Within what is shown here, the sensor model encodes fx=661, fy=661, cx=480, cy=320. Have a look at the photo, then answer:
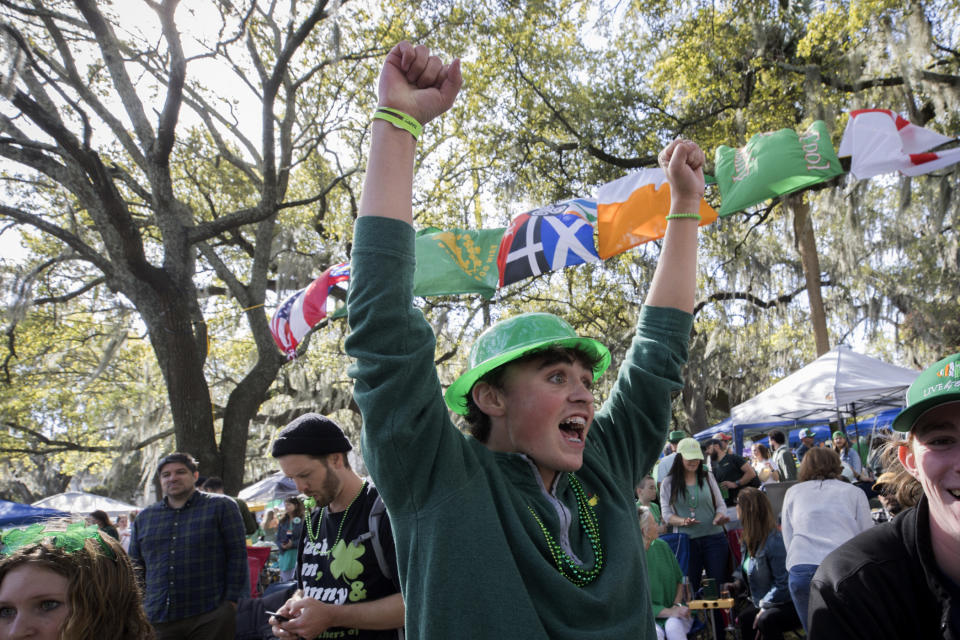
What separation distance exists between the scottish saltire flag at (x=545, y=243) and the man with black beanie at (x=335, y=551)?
358 cm

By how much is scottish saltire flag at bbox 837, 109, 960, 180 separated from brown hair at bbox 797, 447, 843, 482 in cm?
284

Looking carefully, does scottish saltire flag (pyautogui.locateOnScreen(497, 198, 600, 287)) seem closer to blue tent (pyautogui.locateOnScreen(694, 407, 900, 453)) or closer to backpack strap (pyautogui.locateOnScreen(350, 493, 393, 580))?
blue tent (pyautogui.locateOnScreen(694, 407, 900, 453))

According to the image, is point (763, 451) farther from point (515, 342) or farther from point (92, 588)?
point (92, 588)

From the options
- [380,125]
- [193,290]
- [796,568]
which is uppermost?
[193,290]

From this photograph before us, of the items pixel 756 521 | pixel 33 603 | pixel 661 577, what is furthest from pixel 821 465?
A: pixel 33 603

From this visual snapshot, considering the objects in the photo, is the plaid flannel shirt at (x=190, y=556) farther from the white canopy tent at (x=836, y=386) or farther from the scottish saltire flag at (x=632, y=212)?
the white canopy tent at (x=836, y=386)

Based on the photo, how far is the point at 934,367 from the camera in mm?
1621

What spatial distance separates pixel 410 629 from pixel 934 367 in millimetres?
1386

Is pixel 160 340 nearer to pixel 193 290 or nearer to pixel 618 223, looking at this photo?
pixel 193 290

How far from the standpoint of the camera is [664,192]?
20.9 feet

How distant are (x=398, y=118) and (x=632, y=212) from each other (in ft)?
16.7

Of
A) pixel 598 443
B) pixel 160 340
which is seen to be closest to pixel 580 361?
pixel 598 443

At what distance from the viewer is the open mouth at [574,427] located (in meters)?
1.58

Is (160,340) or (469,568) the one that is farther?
(160,340)
